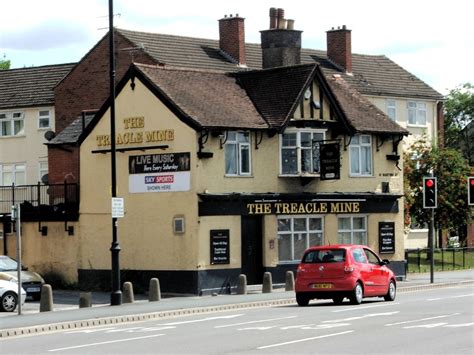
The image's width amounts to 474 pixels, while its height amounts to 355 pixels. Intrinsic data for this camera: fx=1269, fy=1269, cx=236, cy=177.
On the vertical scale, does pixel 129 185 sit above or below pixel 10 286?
above

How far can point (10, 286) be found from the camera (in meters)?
36.4

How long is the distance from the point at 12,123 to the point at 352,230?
95.3 ft

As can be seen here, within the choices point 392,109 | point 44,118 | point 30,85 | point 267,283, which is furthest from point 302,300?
point 392,109

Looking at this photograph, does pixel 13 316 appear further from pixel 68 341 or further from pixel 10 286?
pixel 68 341

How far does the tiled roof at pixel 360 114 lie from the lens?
49312 millimetres

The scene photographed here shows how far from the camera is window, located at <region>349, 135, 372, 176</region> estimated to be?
4947 cm

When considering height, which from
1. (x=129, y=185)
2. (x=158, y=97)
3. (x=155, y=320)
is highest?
(x=158, y=97)

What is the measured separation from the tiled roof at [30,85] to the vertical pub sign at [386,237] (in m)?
25.3

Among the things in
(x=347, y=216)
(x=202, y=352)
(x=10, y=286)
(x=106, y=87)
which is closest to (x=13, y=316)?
(x=10, y=286)

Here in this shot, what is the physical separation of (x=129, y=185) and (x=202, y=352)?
2554cm

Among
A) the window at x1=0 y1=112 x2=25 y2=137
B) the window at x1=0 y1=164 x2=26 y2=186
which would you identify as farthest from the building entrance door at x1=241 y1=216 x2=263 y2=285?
the window at x1=0 y1=112 x2=25 y2=137

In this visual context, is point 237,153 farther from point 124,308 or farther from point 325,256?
point 124,308

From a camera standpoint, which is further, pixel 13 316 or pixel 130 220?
pixel 130 220

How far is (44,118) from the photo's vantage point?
70188 mm
